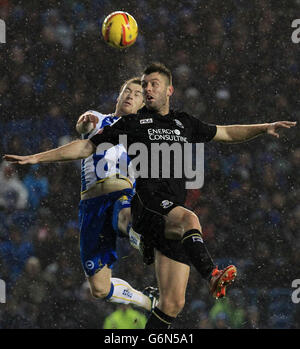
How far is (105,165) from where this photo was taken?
205 inches

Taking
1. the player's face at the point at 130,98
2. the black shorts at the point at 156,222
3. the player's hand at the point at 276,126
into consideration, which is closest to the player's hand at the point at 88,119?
the player's face at the point at 130,98

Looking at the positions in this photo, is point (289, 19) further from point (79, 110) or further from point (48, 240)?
point (48, 240)

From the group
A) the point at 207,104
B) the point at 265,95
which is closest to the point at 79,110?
the point at 207,104

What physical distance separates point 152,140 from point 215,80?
3331 millimetres

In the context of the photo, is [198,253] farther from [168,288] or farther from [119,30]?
[119,30]

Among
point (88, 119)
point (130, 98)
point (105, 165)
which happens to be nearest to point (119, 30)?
point (130, 98)

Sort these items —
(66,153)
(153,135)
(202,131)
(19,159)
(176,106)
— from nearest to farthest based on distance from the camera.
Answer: (19,159), (66,153), (153,135), (202,131), (176,106)

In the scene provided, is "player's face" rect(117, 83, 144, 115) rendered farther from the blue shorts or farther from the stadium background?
the stadium background

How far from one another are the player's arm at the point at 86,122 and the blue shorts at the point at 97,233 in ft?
1.96

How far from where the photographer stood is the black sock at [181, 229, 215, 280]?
11.8 feet

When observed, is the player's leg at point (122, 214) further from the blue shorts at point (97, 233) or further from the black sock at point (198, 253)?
the black sock at point (198, 253)

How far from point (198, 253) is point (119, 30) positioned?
210 cm

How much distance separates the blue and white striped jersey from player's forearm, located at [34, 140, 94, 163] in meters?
1.19

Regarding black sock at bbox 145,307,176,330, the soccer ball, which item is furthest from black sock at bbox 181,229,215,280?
the soccer ball
